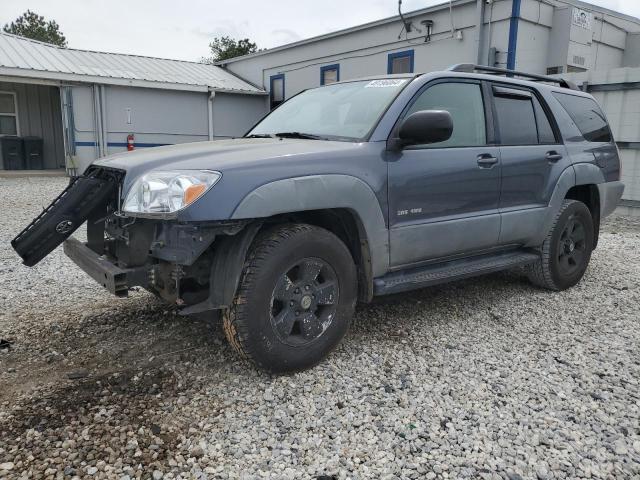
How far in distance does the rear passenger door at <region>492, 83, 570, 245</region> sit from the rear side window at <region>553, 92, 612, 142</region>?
40 cm

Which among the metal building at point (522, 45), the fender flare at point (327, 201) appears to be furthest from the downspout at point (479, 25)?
the fender flare at point (327, 201)

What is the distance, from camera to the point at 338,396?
293 centimetres

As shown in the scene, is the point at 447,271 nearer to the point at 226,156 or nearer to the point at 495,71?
the point at 226,156

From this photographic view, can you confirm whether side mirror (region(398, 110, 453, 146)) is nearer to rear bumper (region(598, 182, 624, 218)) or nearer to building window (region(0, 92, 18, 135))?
rear bumper (region(598, 182, 624, 218))

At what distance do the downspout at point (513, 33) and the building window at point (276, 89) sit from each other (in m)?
9.11

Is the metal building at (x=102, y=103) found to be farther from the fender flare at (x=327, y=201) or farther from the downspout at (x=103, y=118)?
the fender flare at (x=327, y=201)

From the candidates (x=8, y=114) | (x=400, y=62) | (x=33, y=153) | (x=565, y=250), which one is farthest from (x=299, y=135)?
(x=8, y=114)

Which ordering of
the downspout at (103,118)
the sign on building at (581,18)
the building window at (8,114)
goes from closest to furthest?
the sign on building at (581,18), the downspout at (103,118), the building window at (8,114)

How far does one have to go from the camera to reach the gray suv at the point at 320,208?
278 cm

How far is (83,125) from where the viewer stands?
15977mm

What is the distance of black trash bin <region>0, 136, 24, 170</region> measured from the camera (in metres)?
16.7

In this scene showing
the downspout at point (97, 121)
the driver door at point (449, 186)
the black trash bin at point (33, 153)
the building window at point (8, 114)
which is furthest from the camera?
the black trash bin at point (33, 153)

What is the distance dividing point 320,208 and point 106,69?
16.6m

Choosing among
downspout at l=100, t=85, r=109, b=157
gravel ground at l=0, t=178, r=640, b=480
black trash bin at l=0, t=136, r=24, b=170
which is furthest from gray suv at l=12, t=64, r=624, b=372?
black trash bin at l=0, t=136, r=24, b=170
